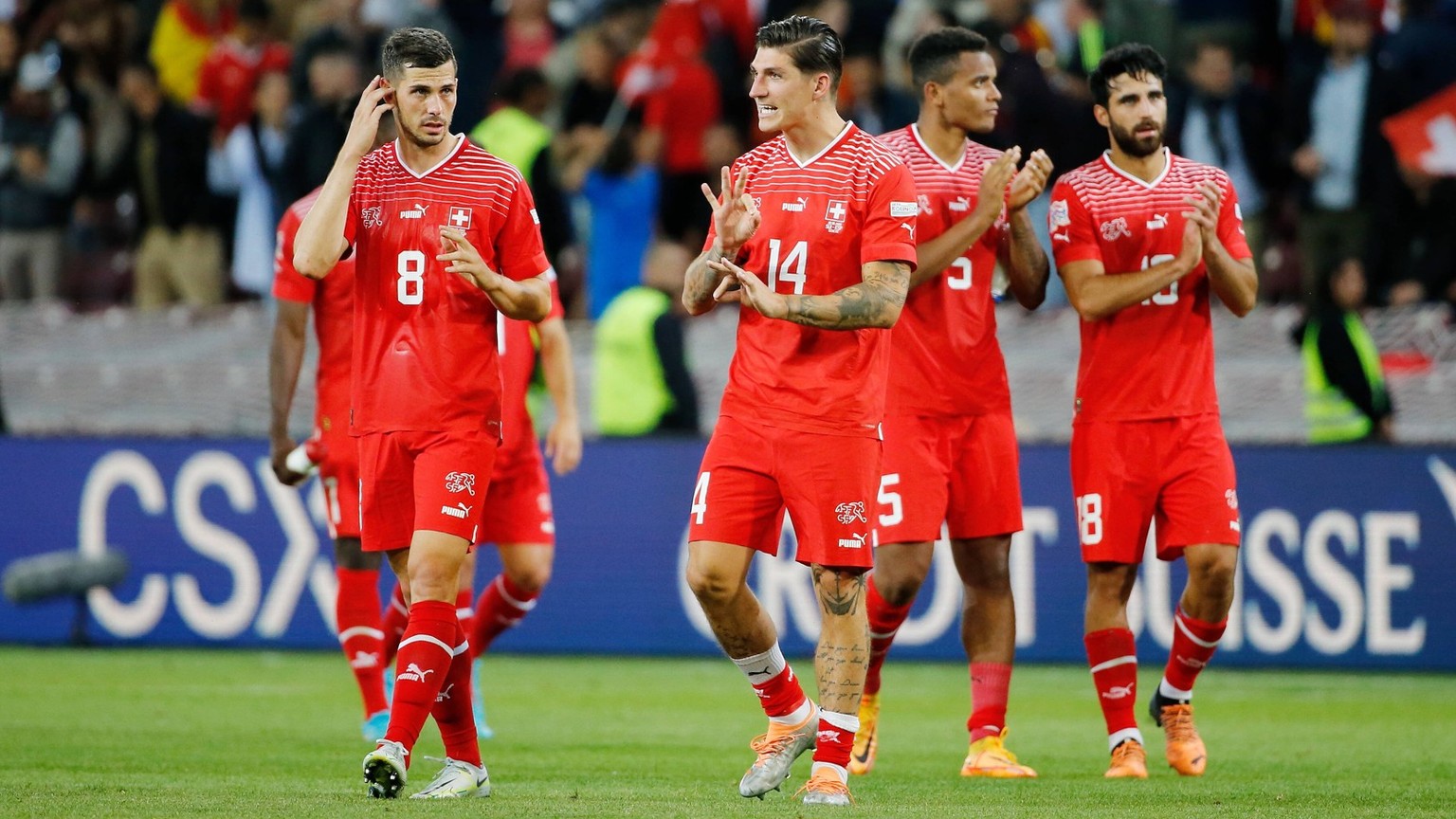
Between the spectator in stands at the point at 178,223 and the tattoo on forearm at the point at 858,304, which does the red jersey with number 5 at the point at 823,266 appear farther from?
the spectator in stands at the point at 178,223

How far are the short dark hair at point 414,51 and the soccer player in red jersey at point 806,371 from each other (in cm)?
101

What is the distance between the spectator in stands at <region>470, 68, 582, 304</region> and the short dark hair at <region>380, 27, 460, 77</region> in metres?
6.67

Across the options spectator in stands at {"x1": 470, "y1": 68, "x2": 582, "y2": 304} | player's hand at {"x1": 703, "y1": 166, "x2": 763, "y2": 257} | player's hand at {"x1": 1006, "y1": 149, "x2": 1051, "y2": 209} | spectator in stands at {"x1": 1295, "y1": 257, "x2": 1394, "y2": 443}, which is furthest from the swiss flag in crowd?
player's hand at {"x1": 703, "y1": 166, "x2": 763, "y2": 257}

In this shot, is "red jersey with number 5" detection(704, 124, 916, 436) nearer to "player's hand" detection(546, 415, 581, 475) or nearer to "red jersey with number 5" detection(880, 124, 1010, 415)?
"red jersey with number 5" detection(880, 124, 1010, 415)

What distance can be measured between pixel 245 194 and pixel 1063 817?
11797 millimetres

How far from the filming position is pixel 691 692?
39.3 ft

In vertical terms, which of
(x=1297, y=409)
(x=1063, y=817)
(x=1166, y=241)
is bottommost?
(x=1063, y=817)

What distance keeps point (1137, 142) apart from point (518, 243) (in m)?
2.74

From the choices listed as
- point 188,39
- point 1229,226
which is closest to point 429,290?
point 1229,226

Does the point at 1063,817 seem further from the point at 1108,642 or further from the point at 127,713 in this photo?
the point at 127,713

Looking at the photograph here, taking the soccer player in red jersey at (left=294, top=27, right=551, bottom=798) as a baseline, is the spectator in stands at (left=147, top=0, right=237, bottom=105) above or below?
above

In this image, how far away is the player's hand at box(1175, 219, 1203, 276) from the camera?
825cm

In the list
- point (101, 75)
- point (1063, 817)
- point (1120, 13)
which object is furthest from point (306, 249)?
point (101, 75)

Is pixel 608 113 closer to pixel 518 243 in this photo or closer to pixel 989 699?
pixel 989 699
